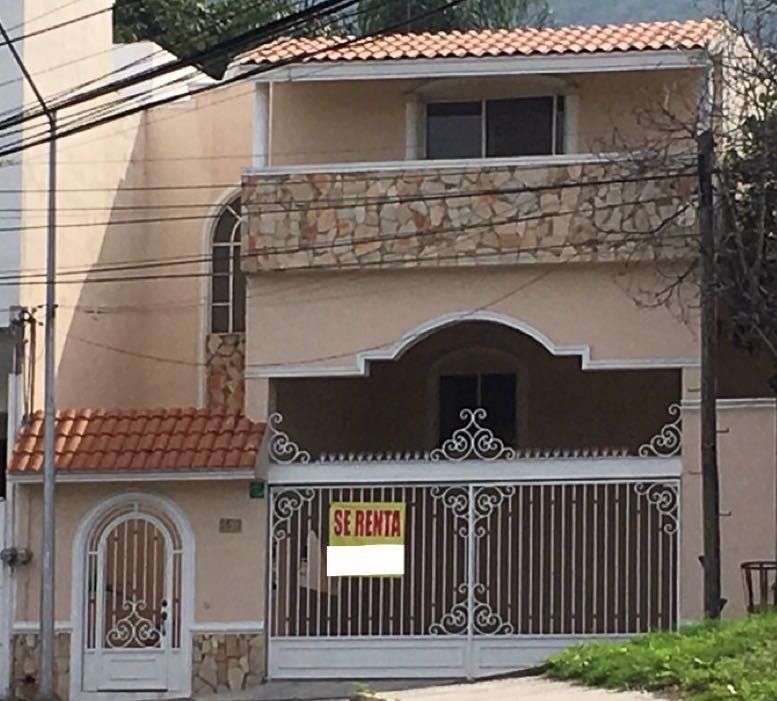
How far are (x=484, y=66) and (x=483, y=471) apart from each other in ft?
15.0

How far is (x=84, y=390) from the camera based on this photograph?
23.4 m

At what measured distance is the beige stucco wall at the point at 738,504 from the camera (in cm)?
1942

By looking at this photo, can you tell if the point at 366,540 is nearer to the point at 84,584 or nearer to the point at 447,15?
the point at 84,584

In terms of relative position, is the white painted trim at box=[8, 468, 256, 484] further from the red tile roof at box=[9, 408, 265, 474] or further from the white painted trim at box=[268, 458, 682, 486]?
the white painted trim at box=[268, 458, 682, 486]

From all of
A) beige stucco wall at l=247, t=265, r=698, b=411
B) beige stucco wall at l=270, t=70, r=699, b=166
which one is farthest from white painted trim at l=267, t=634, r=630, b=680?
beige stucco wall at l=270, t=70, r=699, b=166

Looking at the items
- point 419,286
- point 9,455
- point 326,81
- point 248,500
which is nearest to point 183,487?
point 248,500

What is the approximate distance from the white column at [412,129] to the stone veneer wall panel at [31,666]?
22.9ft

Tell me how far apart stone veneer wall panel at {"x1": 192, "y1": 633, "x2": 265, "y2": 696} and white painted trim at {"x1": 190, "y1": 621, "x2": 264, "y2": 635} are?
0.12ft

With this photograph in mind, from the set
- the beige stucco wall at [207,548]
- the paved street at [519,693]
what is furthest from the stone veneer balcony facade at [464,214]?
the paved street at [519,693]

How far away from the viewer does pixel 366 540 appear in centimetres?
2006

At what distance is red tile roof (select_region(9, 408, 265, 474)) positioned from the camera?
2019 cm

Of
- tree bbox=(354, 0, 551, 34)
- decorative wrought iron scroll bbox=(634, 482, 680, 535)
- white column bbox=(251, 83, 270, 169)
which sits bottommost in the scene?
decorative wrought iron scroll bbox=(634, 482, 680, 535)

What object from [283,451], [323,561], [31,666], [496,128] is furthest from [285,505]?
[496,128]

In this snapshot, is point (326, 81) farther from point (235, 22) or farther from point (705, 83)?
point (235, 22)
